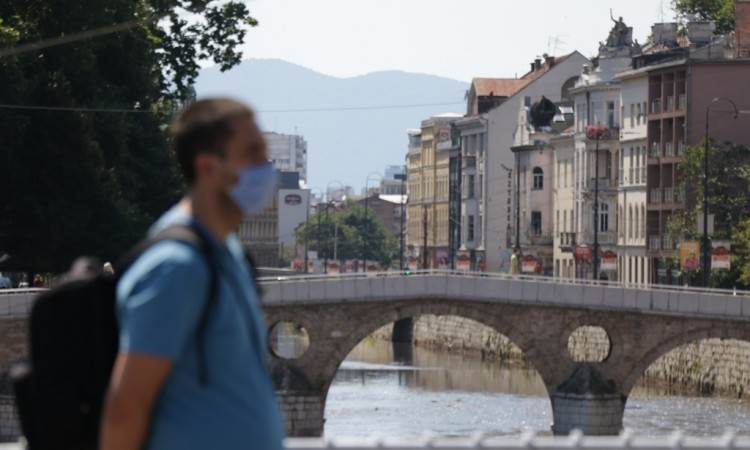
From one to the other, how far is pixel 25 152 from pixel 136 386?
49.4m

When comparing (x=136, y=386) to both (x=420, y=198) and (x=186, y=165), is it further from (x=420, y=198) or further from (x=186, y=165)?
(x=420, y=198)

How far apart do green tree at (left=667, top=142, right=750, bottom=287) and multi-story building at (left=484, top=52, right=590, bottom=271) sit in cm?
4298

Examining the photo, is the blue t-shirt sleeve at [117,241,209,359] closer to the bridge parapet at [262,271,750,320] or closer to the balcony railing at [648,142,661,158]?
the bridge parapet at [262,271,750,320]

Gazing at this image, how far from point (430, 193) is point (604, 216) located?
2327 inches

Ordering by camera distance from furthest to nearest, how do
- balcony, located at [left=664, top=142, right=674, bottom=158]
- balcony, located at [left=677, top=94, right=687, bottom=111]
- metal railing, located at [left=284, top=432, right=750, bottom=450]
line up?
balcony, located at [left=664, top=142, right=674, bottom=158] → balcony, located at [left=677, top=94, right=687, bottom=111] → metal railing, located at [left=284, top=432, right=750, bottom=450]

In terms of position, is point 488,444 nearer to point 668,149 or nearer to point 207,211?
point 207,211

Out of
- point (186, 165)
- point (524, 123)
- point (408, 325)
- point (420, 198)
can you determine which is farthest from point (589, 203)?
point (186, 165)

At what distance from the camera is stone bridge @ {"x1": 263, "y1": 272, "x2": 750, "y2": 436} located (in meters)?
54.5

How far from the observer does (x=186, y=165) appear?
6.98 meters

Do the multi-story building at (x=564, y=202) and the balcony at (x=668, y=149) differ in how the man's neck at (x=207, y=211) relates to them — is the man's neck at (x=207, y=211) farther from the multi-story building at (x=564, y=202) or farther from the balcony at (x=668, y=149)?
the multi-story building at (x=564, y=202)

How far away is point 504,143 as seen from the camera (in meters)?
130

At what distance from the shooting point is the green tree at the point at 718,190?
7619cm

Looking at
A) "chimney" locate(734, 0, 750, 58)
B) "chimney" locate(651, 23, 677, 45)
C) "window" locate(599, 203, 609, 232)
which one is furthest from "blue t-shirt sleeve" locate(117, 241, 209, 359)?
"chimney" locate(651, 23, 677, 45)

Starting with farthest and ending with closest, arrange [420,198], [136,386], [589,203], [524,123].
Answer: [420,198], [524,123], [589,203], [136,386]
